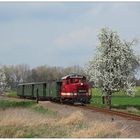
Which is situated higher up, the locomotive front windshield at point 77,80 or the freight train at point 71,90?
the locomotive front windshield at point 77,80

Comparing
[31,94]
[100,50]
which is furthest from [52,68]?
[100,50]

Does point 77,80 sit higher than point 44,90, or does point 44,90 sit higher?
point 77,80

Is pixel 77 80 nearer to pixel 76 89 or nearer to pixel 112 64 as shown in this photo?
pixel 76 89

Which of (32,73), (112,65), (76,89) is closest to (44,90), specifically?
(112,65)

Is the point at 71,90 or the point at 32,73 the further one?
the point at 32,73

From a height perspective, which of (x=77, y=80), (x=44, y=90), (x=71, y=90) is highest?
(x=77, y=80)

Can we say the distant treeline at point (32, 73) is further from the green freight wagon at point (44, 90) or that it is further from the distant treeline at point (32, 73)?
the green freight wagon at point (44, 90)

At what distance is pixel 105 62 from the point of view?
49.2 m

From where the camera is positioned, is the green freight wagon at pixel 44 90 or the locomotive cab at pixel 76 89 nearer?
the locomotive cab at pixel 76 89

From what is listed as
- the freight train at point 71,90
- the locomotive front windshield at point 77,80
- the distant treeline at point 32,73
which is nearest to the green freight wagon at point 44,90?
the freight train at point 71,90

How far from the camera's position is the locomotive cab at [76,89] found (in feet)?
143

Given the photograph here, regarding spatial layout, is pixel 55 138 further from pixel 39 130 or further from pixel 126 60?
pixel 126 60

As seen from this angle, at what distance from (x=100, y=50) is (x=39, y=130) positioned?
3163cm

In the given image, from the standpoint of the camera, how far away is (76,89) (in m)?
43.6
